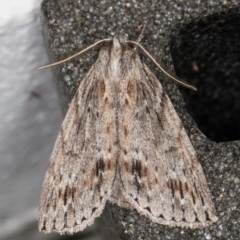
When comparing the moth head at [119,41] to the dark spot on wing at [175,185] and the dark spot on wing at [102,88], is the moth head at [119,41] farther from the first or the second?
the dark spot on wing at [175,185]

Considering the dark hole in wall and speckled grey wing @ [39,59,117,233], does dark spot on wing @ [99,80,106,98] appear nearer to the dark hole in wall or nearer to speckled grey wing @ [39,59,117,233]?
speckled grey wing @ [39,59,117,233]

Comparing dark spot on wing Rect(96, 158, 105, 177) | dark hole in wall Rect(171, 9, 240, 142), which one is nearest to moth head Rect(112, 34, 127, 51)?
dark hole in wall Rect(171, 9, 240, 142)

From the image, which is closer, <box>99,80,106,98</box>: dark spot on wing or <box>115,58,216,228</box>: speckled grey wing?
<box>115,58,216,228</box>: speckled grey wing

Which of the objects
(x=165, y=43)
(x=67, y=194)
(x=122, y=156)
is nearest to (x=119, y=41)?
(x=165, y=43)

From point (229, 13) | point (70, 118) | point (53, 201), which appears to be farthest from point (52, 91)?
point (229, 13)

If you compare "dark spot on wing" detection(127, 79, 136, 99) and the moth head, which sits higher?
the moth head

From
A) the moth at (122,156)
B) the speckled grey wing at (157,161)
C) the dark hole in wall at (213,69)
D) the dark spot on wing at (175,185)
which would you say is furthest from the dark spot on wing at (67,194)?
the dark hole in wall at (213,69)

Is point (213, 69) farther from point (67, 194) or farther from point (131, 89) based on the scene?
point (67, 194)

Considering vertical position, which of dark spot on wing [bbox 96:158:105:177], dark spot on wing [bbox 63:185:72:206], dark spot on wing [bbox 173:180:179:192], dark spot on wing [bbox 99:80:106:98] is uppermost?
dark spot on wing [bbox 99:80:106:98]
